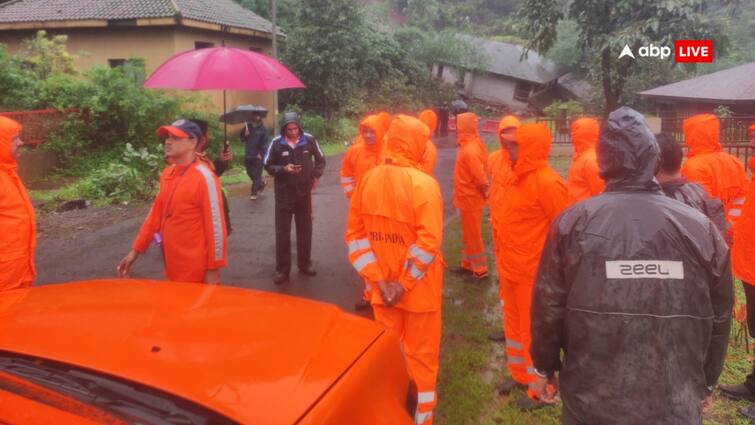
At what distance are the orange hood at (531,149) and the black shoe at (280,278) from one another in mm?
3380

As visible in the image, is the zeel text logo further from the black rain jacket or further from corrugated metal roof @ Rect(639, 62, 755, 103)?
the black rain jacket

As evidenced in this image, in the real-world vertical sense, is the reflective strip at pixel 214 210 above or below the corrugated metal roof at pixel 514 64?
below

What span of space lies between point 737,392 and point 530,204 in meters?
2.06

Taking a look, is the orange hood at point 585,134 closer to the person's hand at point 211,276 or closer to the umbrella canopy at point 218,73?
the umbrella canopy at point 218,73

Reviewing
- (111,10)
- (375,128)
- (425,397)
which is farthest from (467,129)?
(111,10)

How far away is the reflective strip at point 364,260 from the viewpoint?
3641 mm

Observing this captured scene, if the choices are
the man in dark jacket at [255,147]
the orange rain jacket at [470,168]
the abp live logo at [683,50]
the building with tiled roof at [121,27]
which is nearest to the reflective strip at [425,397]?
the orange rain jacket at [470,168]

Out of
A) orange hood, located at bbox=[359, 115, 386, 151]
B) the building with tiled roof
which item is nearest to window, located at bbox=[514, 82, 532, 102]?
the building with tiled roof

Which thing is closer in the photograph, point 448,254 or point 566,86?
point 448,254

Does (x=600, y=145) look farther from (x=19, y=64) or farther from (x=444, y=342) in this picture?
(x=19, y=64)

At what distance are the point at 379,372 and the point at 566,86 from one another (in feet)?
137

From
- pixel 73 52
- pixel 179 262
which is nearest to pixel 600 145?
pixel 179 262

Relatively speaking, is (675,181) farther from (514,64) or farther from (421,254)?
(514,64)

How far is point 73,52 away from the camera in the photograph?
17797 millimetres
